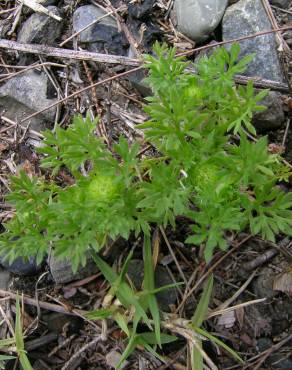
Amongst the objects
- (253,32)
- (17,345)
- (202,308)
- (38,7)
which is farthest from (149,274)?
(38,7)

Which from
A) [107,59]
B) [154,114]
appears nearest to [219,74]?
[154,114]

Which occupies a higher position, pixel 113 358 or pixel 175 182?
pixel 175 182

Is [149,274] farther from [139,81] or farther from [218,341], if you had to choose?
[139,81]

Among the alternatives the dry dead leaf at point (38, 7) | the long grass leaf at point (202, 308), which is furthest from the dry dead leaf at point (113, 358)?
the dry dead leaf at point (38, 7)

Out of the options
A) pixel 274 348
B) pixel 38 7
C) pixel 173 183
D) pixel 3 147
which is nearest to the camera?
pixel 173 183

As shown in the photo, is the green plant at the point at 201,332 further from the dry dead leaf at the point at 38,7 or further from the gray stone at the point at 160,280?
the dry dead leaf at the point at 38,7

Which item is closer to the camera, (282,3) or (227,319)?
(227,319)
